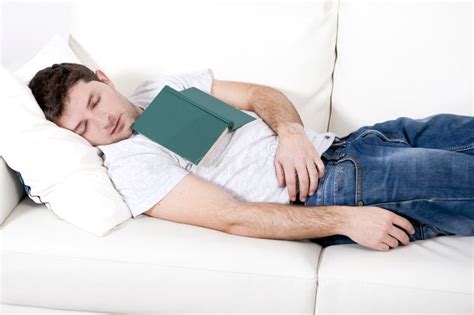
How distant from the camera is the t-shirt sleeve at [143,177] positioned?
5.43 ft

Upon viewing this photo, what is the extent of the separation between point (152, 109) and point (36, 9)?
42.2 inches

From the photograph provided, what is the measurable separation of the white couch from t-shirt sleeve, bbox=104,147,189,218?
0.21 ft

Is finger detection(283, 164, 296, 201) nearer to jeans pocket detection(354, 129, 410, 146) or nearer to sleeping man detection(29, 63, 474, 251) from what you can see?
sleeping man detection(29, 63, 474, 251)

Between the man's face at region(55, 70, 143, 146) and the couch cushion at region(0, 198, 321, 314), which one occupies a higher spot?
the man's face at region(55, 70, 143, 146)

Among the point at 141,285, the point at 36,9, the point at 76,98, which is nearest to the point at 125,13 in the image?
the point at 76,98

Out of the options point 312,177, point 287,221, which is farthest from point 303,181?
point 287,221

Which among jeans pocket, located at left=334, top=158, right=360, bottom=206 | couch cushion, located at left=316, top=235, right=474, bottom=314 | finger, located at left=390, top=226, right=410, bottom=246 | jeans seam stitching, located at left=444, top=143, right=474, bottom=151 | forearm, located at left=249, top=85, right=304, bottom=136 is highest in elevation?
forearm, located at left=249, top=85, right=304, bottom=136

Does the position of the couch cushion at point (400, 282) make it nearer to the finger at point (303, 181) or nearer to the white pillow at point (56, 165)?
the finger at point (303, 181)

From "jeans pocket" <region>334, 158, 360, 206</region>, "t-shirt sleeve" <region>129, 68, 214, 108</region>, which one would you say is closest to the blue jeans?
"jeans pocket" <region>334, 158, 360, 206</region>

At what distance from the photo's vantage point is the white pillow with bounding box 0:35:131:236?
1.62 metres

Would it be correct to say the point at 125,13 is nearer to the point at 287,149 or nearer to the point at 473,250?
the point at 287,149

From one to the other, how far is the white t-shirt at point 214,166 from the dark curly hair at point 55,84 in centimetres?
16

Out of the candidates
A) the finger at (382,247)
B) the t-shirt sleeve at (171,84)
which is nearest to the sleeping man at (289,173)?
the finger at (382,247)

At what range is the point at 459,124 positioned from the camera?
1.75 meters
